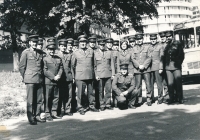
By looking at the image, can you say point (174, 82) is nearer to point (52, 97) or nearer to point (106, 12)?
point (52, 97)

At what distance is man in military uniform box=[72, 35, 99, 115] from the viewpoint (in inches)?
267

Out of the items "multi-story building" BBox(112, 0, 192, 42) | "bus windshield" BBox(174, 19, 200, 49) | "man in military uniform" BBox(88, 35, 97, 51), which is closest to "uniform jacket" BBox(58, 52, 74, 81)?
"man in military uniform" BBox(88, 35, 97, 51)

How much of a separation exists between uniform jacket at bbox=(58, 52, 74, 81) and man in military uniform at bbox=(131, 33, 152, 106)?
5.87ft

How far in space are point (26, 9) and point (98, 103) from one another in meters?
10.1

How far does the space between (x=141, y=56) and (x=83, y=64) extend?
66.4 inches

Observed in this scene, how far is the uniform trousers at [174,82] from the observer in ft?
24.0

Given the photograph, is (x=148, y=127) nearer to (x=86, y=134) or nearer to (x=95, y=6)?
(x=86, y=134)

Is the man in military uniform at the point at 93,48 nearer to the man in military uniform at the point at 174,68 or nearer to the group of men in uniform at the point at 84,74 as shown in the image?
the group of men in uniform at the point at 84,74

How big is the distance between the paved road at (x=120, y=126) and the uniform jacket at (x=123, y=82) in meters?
0.60

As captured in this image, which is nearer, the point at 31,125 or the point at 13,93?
the point at 31,125

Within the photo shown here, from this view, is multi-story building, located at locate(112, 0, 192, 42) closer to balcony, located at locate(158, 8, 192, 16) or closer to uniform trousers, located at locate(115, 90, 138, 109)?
balcony, located at locate(158, 8, 192, 16)

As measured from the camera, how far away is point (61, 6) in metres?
14.1

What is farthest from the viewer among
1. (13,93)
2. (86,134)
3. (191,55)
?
(191,55)

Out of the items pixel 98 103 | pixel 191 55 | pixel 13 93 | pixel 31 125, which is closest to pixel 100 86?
pixel 98 103
